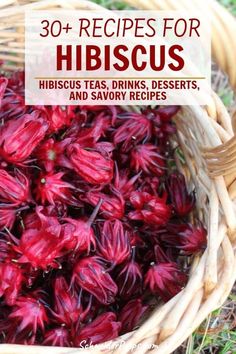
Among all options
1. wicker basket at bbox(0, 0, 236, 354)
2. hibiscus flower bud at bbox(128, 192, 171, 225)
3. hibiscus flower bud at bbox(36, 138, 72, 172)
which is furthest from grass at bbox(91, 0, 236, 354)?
hibiscus flower bud at bbox(36, 138, 72, 172)

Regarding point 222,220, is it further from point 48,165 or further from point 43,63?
point 43,63

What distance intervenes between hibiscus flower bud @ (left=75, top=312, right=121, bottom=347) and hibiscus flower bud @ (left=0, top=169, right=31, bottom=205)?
22cm

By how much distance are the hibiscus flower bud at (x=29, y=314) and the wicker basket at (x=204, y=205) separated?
0.08 m

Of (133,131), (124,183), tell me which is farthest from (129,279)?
(133,131)

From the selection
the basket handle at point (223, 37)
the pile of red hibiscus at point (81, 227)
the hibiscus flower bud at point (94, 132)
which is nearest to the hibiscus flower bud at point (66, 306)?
the pile of red hibiscus at point (81, 227)

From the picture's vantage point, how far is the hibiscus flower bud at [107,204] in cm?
98

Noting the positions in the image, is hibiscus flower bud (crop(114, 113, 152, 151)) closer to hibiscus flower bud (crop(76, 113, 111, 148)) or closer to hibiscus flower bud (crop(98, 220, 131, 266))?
hibiscus flower bud (crop(76, 113, 111, 148))

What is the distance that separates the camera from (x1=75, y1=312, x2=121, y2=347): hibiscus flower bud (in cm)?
90

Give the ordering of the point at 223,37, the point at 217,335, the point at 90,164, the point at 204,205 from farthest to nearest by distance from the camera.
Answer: the point at 217,335 < the point at 204,205 < the point at 90,164 < the point at 223,37

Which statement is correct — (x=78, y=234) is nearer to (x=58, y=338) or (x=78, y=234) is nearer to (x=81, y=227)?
(x=81, y=227)

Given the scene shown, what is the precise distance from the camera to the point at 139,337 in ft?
2.81

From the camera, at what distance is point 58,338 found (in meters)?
0.90

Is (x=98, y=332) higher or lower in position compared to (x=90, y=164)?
lower

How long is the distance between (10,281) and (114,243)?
0.55 ft
